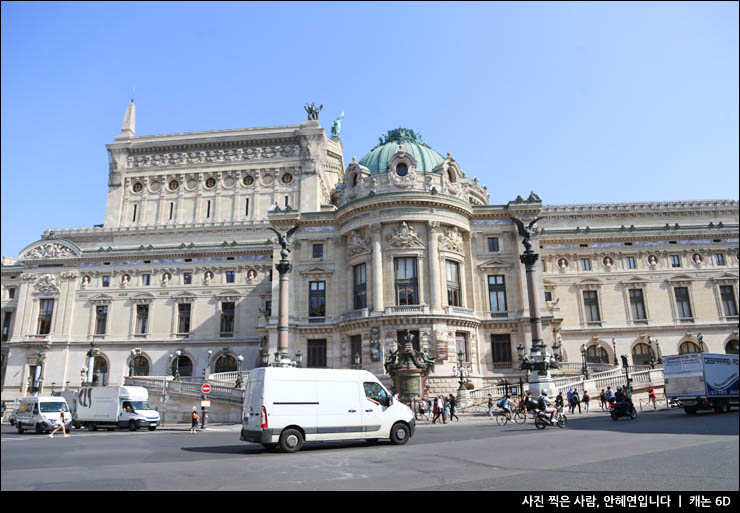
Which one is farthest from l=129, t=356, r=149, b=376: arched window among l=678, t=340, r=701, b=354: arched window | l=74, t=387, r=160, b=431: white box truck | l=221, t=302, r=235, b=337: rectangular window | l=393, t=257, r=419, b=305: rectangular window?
l=678, t=340, r=701, b=354: arched window

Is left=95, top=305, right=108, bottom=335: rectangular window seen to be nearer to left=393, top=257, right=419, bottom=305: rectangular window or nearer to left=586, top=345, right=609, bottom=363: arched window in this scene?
left=393, top=257, right=419, bottom=305: rectangular window

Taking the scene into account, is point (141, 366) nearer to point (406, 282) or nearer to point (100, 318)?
point (100, 318)

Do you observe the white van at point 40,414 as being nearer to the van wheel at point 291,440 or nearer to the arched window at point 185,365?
the van wheel at point 291,440

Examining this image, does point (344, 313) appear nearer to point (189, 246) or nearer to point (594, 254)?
point (189, 246)

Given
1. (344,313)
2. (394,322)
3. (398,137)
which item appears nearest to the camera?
(394,322)

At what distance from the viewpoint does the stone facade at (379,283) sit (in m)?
44.6

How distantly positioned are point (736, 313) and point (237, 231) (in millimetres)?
54387

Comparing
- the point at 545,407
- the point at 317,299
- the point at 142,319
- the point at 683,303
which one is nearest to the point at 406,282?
the point at 317,299

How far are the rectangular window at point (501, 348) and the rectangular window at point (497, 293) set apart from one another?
2.49 metres

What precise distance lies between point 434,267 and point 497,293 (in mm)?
7511

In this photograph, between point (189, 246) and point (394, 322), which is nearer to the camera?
point (394, 322)

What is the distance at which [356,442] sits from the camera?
18703 mm

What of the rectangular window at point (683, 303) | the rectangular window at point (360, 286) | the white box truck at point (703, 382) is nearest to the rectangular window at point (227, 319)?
the rectangular window at point (360, 286)

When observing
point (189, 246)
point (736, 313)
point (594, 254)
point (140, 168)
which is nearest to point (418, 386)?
point (594, 254)
